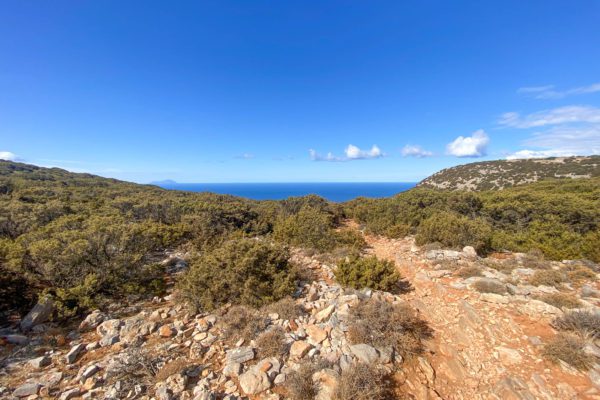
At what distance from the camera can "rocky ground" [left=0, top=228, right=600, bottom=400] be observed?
375 centimetres

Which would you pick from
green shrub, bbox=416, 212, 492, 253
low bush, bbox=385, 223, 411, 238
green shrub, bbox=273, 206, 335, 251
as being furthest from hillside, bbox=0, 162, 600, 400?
low bush, bbox=385, 223, 411, 238

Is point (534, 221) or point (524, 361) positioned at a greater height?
point (534, 221)

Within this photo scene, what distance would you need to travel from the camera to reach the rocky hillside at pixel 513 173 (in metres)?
36.6

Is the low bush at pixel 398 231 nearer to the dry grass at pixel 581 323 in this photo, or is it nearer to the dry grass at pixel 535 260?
the dry grass at pixel 535 260

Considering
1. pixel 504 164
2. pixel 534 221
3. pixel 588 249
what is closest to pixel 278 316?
pixel 588 249

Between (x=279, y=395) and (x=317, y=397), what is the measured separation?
0.60 m

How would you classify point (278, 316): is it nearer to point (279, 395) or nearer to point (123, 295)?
point (279, 395)

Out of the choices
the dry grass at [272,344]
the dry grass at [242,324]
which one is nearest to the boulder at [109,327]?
the dry grass at [242,324]

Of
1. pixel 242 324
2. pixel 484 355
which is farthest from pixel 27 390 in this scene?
pixel 484 355

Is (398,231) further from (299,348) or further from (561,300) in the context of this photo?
(299,348)

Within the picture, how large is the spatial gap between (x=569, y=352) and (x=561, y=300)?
211cm

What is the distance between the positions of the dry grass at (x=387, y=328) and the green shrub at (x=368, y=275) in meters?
1.24

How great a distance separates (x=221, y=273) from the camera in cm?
636

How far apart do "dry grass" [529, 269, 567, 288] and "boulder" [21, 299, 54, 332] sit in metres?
12.7
